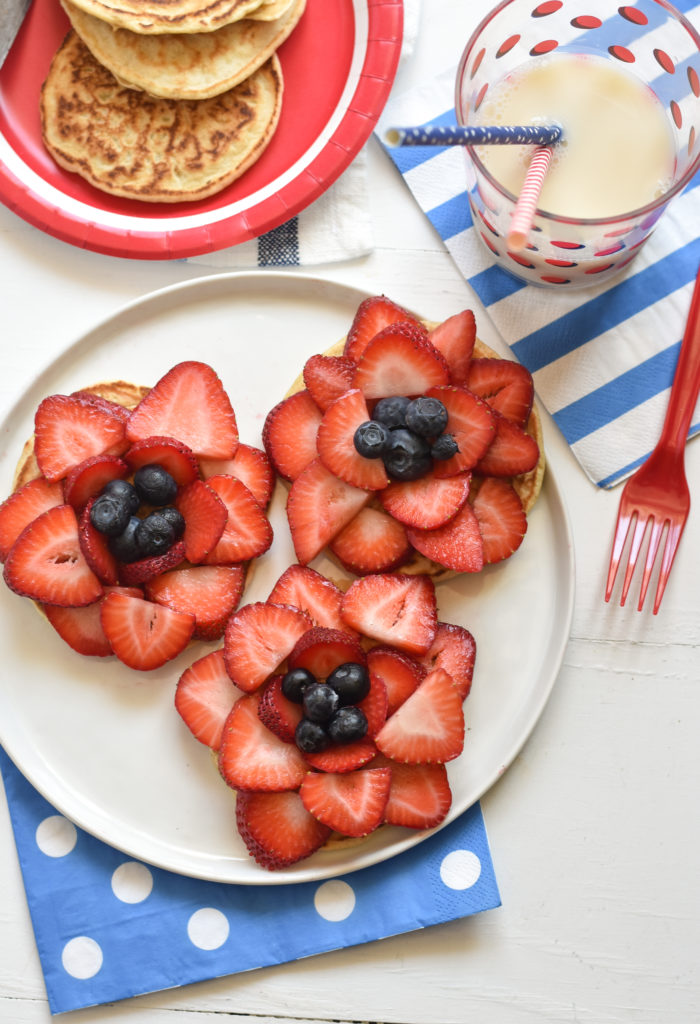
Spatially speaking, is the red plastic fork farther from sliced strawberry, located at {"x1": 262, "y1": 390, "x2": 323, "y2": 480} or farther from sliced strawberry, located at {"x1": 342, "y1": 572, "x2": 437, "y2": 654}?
sliced strawberry, located at {"x1": 262, "y1": 390, "x2": 323, "y2": 480}

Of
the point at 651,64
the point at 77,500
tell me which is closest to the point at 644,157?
the point at 651,64

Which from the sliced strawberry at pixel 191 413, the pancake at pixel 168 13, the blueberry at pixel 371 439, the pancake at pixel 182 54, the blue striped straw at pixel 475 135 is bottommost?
the blueberry at pixel 371 439

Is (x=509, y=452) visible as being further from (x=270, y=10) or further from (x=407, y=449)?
(x=270, y=10)

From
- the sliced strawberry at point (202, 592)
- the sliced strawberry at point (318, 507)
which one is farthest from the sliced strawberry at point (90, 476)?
the sliced strawberry at point (318, 507)

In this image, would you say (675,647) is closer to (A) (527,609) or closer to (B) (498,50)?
(A) (527,609)

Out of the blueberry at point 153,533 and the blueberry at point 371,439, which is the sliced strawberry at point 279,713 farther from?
the blueberry at point 371,439

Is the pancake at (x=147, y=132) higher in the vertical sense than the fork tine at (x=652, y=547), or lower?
higher

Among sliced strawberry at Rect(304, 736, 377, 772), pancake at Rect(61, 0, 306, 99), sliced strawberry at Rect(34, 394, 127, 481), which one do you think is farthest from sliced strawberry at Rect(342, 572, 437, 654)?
pancake at Rect(61, 0, 306, 99)
